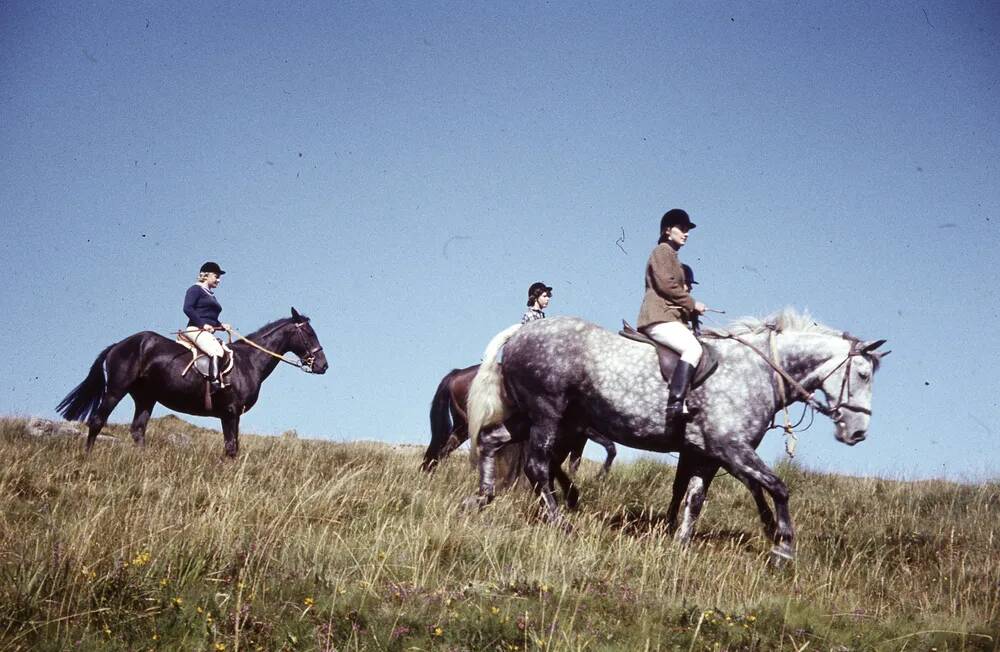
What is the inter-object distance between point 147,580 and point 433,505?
3295 millimetres

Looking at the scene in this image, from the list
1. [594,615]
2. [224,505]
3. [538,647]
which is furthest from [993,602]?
[224,505]

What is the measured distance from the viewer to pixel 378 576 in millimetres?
5184

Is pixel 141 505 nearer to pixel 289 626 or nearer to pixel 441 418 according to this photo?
pixel 289 626

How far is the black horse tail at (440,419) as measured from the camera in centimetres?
1178

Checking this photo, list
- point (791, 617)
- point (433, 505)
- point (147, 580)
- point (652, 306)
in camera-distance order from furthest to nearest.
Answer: point (652, 306)
point (433, 505)
point (791, 617)
point (147, 580)

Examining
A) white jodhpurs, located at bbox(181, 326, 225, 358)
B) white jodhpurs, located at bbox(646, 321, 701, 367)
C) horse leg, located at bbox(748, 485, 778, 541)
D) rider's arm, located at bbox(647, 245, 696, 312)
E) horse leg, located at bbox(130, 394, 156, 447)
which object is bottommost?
horse leg, located at bbox(130, 394, 156, 447)

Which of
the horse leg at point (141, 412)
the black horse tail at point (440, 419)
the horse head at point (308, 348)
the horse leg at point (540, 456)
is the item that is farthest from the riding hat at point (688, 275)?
the horse leg at point (141, 412)

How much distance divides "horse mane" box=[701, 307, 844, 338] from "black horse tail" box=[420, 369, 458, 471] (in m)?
4.73

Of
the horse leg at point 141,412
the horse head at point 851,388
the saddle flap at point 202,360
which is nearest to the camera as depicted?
the horse head at point 851,388

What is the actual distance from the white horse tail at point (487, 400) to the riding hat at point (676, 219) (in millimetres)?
2397

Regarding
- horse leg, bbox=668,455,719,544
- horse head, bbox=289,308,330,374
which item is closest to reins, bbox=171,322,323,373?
horse head, bbox=289,308,330,374

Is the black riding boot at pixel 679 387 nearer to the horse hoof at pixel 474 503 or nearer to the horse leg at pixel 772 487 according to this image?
the horse leg at pixel 772 487

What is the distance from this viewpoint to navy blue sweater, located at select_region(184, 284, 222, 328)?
12430 millimetres

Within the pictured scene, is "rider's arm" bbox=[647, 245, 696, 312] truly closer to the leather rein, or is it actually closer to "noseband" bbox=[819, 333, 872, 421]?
the leather rein
